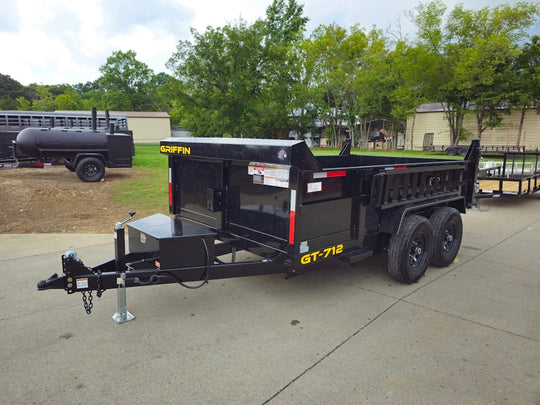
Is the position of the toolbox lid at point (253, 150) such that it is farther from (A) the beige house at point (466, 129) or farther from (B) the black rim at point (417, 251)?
(A) the beige house at point (466, 129)

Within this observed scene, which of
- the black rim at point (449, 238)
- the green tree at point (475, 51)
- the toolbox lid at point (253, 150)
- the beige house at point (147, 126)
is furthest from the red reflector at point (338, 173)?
the beige house at point (147, 126)

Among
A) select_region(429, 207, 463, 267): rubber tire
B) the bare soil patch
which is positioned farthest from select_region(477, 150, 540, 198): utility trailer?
the bare soil patch

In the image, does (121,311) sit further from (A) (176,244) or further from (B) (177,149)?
(B) (177,149)

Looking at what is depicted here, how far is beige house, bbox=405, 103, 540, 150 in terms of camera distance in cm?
3300

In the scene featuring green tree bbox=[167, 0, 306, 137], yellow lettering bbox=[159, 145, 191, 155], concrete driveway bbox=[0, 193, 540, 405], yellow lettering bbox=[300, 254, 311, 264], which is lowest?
concrete driveway bbox=[0, 193, 540, 405]

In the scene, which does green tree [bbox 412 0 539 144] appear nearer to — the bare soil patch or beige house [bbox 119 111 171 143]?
the bare soil patch

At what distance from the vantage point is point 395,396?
270 cm

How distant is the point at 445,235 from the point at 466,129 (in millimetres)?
35273

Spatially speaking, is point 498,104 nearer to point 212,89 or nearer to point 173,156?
point 212,89

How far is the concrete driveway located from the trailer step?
460 mm

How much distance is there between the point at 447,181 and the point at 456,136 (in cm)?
3360

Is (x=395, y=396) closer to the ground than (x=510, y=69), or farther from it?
closer to the ground

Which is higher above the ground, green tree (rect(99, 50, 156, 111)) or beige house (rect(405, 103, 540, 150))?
green tree (rect(99, 50, 156, 111))

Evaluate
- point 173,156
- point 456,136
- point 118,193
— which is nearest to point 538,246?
point 173,156
